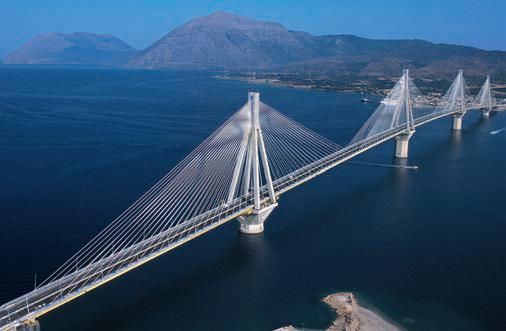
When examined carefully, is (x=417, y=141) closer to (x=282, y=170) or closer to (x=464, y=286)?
(x=282, y=170)

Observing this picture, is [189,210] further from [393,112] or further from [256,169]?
[393,112]

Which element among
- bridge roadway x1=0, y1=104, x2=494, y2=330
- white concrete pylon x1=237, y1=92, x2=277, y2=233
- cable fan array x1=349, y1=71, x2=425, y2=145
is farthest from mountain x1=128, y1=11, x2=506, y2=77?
bridge roadway x1=0, y1=104, x2=494, y2=330

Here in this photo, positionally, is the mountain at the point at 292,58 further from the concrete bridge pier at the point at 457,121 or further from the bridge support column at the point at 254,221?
the bridge support column at the point at 254,221

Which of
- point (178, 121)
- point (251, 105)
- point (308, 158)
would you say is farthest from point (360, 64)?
point (251, 105)

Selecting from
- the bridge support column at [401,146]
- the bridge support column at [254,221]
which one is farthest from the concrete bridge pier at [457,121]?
the bridge support column at [254,221]

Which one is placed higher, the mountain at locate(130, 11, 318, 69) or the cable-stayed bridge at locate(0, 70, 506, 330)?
the mountain at locate(130, 11, 318, 69)

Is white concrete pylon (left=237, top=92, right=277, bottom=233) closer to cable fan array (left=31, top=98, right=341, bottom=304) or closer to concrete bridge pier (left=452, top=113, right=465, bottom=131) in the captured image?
cable fan array (left=31, top=98, right=341, bottom=304)
